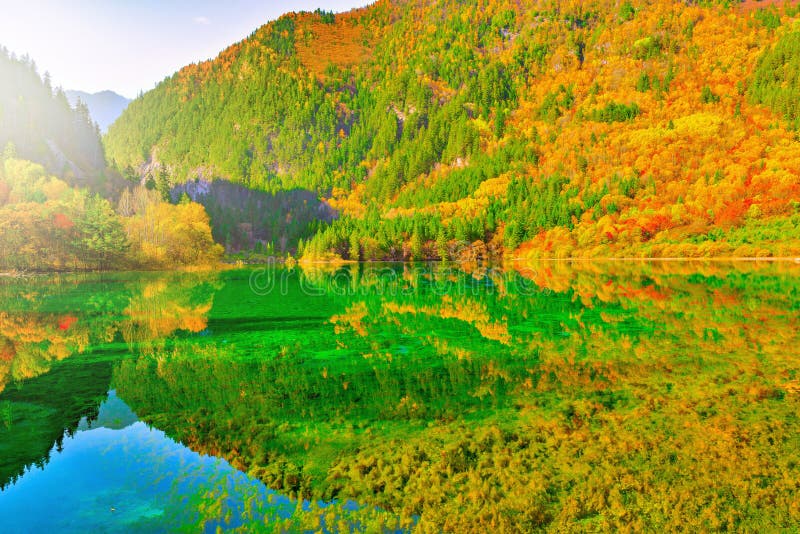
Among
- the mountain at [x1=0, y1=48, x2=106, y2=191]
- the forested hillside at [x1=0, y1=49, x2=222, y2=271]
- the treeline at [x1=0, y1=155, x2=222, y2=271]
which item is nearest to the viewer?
the treeline at [x1=0, y1=155, x2=222, y2=271]

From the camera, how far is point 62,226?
68.8 metres

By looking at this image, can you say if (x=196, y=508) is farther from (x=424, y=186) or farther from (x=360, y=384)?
(x=424, y=186)

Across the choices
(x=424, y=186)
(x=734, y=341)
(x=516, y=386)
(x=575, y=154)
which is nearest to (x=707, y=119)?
(x=575, y=154)

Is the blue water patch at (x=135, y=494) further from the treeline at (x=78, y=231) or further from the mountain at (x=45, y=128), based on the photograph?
the mountain at (x=45, y=128)

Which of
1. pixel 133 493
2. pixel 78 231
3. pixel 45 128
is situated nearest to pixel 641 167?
pixel 78 231

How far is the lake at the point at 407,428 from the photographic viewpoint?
671 cm

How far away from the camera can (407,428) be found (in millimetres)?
9781

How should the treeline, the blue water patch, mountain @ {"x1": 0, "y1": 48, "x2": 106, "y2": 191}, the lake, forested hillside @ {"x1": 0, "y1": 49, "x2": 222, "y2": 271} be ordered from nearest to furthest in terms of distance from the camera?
the blue water patch
the lake
the treeline
forested hillside @ {"x1": 0, "y1": 49, "x2": 222, "y2": 271}
mountain @ {"x1": 0, "y1": 48, "x2": 106, "y2": 191}

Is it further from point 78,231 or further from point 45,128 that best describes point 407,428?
point 45,128

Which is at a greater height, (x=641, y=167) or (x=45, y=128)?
(x=45, y=128)

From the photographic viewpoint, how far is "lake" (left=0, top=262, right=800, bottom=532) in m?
6.71

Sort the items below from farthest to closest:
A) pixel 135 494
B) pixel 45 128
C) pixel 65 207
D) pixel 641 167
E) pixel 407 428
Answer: pixel 641 167, pixel 45 128, pixel 65 207, pixel 407 428, pixel 135 494

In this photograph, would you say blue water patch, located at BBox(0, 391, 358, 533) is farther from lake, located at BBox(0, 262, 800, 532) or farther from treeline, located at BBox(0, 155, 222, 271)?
treeline, located at BBox(0, 155, 222, 271)

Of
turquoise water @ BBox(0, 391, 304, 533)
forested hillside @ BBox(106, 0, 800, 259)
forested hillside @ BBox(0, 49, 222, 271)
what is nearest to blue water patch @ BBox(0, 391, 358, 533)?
turquoise water @ BBox(0, 391, 304, 533)
